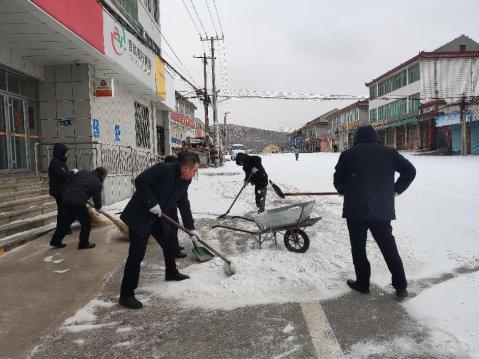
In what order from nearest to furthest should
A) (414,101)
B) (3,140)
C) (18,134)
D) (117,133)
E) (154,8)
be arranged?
(3,140) < (18,134) < (117,133) < (154,8) < (414,101)

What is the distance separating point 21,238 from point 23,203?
127cm

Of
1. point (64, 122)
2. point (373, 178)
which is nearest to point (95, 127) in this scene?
point (64, 122)

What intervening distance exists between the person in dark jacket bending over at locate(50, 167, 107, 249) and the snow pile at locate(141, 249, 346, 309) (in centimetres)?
216

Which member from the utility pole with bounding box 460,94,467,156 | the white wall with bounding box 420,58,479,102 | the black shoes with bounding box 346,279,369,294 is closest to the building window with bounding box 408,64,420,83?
the white wall with bounding box 420,58,479,102

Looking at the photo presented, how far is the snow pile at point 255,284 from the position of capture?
12.3 ft

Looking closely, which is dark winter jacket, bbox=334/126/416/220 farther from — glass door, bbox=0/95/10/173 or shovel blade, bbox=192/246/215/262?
glass door, bbox=0/95/10/173

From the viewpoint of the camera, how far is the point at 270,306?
356 cm

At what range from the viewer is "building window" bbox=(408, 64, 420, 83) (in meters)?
35.1

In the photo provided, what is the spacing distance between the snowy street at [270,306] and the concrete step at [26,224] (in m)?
0.73

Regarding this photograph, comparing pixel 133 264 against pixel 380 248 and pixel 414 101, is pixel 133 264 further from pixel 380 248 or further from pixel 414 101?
pixel 414 101

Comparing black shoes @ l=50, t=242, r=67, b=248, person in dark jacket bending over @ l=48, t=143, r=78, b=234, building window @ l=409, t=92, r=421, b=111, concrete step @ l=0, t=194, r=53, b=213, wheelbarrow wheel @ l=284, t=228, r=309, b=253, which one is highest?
building window @ l=409, t=92, r=421, b=111

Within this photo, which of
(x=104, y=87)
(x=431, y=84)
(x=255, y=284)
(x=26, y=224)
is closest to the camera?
(x=255, y=284)

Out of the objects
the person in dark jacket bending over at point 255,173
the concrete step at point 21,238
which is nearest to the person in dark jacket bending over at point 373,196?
the person in dark jacket bending over at point 255,173

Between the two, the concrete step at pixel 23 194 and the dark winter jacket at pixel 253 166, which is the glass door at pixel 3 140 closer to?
the concrete step at pixel 23 194
